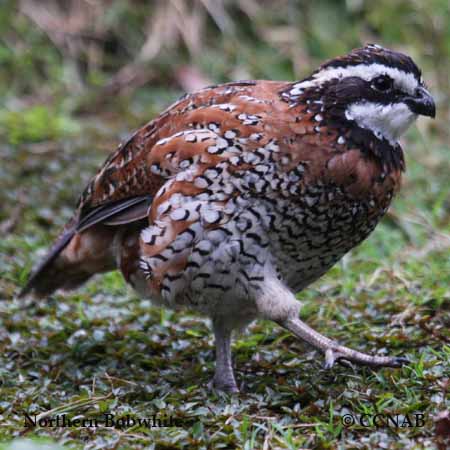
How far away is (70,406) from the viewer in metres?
4.49

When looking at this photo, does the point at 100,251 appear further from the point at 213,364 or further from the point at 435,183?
the point at 435,183

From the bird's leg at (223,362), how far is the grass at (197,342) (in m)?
0.10

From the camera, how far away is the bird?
4516mm

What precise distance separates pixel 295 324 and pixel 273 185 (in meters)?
0.76

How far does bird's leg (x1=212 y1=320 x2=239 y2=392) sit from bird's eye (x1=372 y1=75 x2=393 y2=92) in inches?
59.4

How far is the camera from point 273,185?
177 inches

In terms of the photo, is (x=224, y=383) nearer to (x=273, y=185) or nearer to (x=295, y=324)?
(x=295, y=324)

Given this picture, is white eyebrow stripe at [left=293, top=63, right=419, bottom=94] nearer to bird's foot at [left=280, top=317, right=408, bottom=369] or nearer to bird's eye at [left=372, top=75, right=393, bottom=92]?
bird's eye at [left=372, top=75, right=393, bottom=92]

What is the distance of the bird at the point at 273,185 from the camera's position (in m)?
4.52

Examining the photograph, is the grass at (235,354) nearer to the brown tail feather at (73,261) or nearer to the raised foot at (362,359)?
the raised foot at (362,359)

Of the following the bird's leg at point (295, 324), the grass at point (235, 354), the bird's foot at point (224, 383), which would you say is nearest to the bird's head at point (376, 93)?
the bird's leg at point (295, 324)

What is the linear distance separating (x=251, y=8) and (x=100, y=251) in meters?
5.16

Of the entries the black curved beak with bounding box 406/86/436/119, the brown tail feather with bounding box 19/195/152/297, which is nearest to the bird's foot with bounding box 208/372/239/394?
the brown tail feather with bounding box 19/195/152/297

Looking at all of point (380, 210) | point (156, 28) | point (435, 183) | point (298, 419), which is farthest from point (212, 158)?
point (156, 28)
